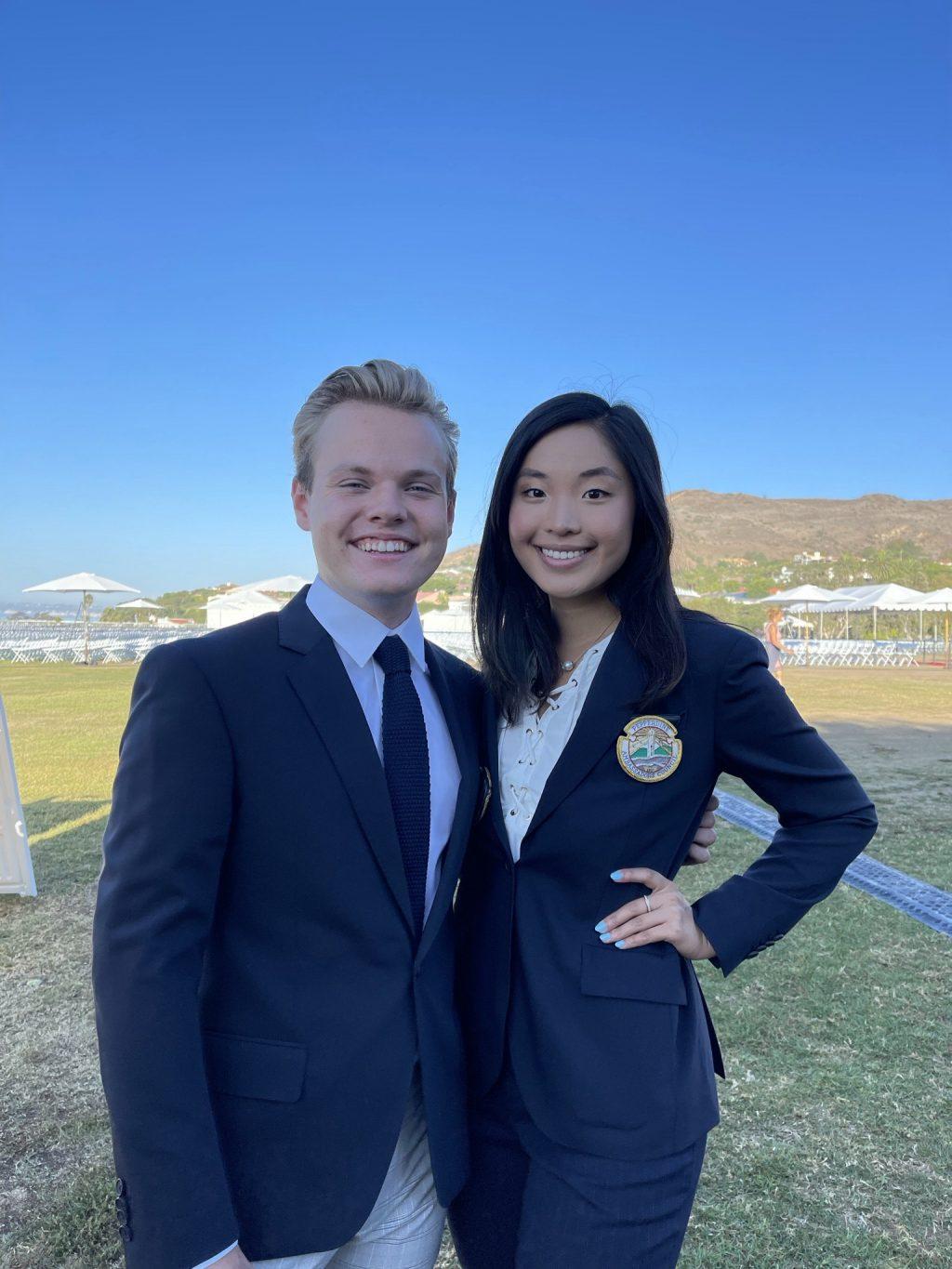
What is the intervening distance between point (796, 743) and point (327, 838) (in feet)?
3.01

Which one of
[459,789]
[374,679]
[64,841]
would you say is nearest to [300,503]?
[374,679]

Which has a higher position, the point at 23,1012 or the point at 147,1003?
the point at 147,1003

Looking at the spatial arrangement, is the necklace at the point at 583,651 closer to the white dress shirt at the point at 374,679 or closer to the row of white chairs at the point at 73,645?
the white dress shirt at the point at 374,679

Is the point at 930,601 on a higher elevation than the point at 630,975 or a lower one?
higher

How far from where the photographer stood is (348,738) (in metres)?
1.48

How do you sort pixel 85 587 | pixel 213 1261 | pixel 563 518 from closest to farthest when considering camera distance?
pixel 213 1261
pixel 563 518
pixel 85 587

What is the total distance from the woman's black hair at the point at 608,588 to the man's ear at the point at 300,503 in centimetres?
43

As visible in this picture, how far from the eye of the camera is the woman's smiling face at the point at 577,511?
1808 millimetres

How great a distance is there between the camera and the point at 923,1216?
9.61 feet

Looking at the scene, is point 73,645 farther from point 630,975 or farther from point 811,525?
point 811,525

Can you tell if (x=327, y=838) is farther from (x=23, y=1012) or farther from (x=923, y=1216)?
(x=23, y=1012)

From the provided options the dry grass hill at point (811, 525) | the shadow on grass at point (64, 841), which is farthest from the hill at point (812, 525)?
the shadow on grass at point (64, 841)

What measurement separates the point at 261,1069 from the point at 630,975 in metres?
0.66

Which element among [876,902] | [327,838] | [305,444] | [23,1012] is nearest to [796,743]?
[327,838]
